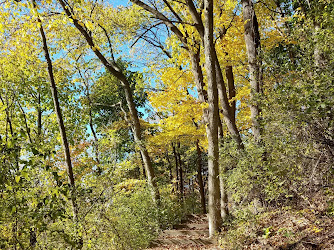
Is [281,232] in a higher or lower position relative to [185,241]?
higher

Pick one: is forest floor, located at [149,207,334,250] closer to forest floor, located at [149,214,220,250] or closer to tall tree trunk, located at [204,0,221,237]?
forest floor, located at [149,214,220,250]

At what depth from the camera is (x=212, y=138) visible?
6203 millimetres

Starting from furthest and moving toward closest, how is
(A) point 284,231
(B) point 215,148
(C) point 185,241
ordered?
(C) point 185,241, (B) point 215,148, (A) point 284,231

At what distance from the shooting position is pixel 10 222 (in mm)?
2572

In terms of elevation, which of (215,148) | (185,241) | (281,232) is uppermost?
(215,148)

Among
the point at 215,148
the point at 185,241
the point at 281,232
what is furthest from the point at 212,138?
the point at 185,241

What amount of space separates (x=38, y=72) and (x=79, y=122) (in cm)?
338

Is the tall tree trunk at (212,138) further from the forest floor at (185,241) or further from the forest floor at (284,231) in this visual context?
the forest floor at (284,231)

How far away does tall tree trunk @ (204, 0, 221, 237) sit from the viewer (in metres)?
5.96

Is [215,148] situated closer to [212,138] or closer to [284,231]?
[212,138]

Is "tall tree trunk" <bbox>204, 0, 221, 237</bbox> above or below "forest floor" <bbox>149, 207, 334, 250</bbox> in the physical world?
above

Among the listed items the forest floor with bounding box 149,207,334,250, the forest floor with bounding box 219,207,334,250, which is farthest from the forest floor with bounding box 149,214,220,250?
the forest floor with bounding box 219,207,334,250

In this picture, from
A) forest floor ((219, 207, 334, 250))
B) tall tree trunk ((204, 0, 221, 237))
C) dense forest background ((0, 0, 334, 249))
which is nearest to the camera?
dense forest background ((0, 0, 334, 249))

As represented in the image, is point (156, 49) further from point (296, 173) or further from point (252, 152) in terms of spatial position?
point (296, 173)
